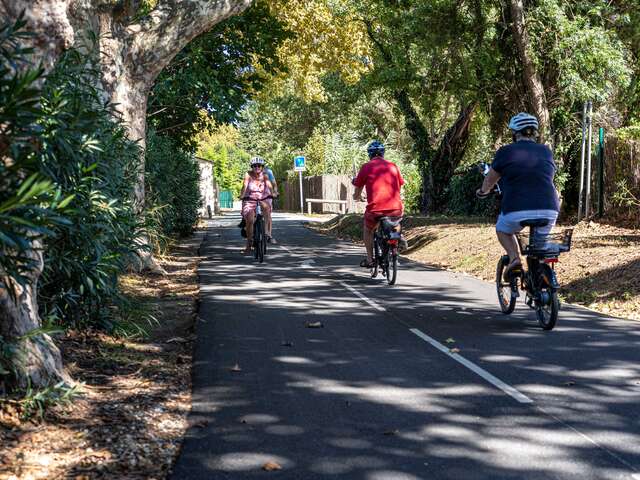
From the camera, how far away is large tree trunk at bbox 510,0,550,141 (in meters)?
19.4

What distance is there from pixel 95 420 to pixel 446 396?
249 cm

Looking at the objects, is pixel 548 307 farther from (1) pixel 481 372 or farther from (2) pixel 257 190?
(2) pixel 257 190

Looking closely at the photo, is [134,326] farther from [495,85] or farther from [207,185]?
[207,185]

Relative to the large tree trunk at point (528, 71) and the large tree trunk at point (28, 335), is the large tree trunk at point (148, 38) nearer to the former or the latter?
the large tree trunk at point (28, 335)

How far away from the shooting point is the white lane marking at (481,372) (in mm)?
5970

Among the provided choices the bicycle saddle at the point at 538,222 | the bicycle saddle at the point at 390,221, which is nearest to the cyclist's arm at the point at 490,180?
the bicycle saddle at the point at 538,222

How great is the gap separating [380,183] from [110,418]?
27.2 feet

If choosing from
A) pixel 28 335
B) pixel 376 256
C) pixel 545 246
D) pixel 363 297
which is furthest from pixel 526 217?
pixel 28 335

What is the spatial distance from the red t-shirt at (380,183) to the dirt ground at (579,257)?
2570 mm

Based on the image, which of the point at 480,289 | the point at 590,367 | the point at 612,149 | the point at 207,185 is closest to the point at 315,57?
the point at 612,149

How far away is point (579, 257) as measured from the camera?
13859 mm

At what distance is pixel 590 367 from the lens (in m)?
6.93

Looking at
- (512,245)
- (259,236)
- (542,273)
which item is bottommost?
(542,273)

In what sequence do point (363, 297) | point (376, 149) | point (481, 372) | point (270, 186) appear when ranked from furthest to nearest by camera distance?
point (270, 186) < point (376, 149) < point (363, 297) < point (481, 372)
